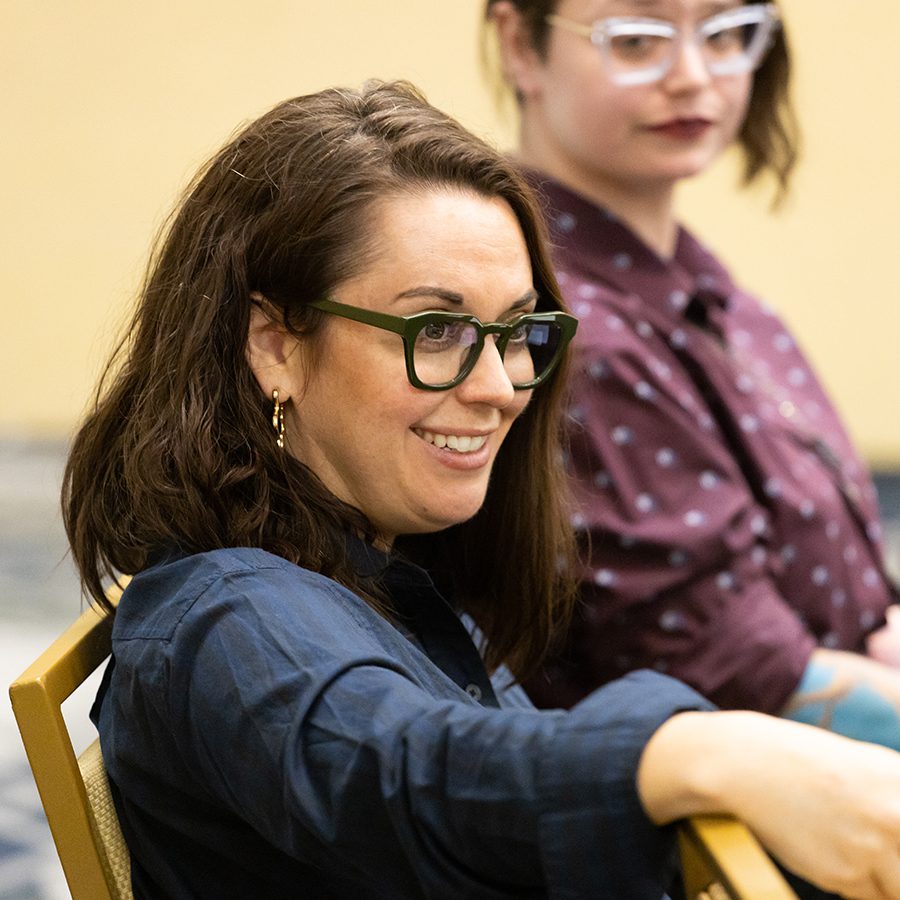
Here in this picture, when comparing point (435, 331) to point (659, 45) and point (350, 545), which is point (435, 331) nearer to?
point (350, 545)

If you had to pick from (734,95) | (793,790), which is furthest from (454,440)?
(734,95)

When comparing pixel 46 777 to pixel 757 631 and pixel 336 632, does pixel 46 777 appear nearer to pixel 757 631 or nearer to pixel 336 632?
pixel 336 632

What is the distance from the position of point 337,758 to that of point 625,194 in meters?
1.26

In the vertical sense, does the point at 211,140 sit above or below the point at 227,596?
below

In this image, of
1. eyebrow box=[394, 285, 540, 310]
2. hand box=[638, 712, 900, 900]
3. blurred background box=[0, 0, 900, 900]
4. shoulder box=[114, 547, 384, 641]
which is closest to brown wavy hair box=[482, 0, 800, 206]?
eyebrow box=[394, 285, 540, 310]

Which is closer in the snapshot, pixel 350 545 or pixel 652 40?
pixel 350 545

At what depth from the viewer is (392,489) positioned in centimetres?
120

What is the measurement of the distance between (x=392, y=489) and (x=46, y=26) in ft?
11.0

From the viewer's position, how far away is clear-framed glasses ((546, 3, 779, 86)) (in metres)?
1.86

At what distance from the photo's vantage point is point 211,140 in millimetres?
3990

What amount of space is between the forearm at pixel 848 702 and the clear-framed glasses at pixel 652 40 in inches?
30.6

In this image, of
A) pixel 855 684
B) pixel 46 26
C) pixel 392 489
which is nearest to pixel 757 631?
pixel 855 684

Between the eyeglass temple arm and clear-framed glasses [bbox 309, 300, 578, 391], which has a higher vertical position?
the eyeglass temple arm

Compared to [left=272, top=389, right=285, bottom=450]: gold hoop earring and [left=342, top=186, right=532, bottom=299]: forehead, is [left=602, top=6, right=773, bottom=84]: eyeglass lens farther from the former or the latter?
[left=272, top=389, right=285, bottom=450]: gold hoop earring
